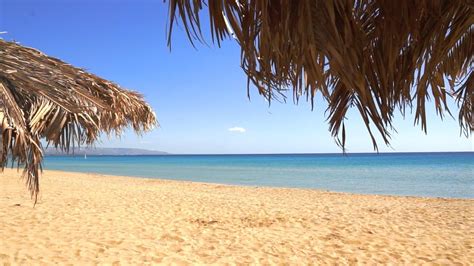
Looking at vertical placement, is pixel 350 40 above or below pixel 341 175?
above

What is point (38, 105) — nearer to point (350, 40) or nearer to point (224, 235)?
point (350, 40)

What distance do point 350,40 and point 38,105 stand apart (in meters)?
2.70

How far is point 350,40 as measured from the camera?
1.29 meters

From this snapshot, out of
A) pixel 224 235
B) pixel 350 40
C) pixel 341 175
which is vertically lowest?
pixel 341 175

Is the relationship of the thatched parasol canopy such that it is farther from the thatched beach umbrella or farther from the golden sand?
the golden sand

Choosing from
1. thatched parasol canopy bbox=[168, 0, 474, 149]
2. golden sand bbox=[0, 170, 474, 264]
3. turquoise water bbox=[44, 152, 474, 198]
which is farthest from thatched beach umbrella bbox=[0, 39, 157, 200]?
turquoise water bbox=[44, 152, 474, 198]

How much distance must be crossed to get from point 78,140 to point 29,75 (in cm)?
92

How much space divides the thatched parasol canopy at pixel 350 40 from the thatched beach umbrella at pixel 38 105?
2148mm

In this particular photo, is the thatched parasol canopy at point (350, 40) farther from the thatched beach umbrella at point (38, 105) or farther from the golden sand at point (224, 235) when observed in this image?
the golden sand at point (224, 235)

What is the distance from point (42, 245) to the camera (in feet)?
16.9

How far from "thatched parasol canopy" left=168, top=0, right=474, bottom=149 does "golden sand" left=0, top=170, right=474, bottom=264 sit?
3.72m

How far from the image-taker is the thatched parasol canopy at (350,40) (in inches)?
47.4

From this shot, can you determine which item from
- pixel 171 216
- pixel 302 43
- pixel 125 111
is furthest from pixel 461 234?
pixel 302 43

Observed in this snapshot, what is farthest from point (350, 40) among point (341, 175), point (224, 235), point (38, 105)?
point (341, 175)
